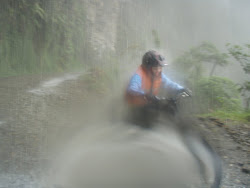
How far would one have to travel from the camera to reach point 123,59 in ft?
42.6

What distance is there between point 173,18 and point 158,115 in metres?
17.1

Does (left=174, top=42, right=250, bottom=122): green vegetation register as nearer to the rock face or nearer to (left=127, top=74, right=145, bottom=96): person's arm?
(left=127, top=74, right=145, bottom=96): person's arm

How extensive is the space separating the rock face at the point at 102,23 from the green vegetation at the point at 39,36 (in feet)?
2.46

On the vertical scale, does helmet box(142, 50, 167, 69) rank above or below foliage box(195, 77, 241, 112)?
above

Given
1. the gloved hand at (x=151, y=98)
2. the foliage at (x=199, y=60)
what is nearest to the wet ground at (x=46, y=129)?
the gloved hand at (x=151, y=98)

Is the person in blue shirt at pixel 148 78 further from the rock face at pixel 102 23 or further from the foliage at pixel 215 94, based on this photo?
the rock face at pixel 102 23

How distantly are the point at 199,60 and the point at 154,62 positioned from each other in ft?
22.3

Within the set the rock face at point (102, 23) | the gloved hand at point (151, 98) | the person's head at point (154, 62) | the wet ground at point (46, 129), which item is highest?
the rock face at point (102, 23)

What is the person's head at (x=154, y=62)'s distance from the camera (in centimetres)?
404

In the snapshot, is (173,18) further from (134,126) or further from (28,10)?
(134,126)

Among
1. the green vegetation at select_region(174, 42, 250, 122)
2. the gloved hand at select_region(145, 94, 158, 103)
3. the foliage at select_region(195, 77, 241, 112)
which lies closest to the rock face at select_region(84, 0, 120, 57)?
the green vegetation at select_region(174, 42, 250, 122)

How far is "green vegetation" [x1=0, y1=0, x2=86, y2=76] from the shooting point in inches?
381

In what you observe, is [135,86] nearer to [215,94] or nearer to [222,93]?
[215,94]

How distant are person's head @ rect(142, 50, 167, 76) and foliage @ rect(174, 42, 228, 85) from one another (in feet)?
20.2
